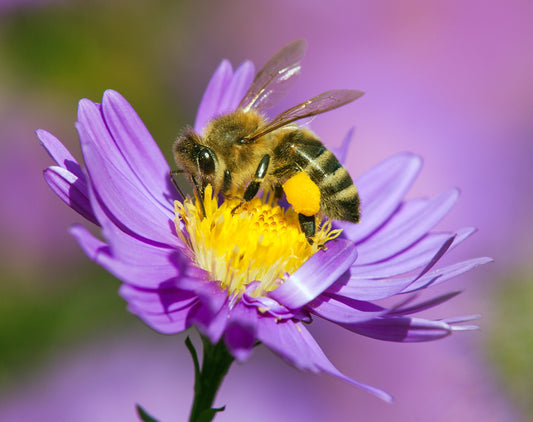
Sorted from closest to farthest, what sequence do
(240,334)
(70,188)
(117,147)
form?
(240,334) → (70,188) → (117,147)

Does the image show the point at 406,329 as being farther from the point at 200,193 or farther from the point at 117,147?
the point at 117,147

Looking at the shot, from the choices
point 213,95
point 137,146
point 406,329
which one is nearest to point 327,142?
point 213,95

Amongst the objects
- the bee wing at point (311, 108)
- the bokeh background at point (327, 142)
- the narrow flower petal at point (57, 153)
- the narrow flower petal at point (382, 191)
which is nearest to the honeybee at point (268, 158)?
the bee wing at point (311, 108)

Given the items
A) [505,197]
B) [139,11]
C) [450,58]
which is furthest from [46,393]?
[450,58]

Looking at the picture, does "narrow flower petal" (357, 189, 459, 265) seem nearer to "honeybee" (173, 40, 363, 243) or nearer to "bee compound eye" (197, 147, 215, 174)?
"honeybee" (173, 40, 363, 243)

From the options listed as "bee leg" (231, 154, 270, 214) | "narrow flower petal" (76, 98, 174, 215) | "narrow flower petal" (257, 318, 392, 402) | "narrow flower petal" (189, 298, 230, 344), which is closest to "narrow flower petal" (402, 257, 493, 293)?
"narrow flower petal" (257, 318, 392, 402)

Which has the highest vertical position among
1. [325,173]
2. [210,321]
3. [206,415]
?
[325,173]

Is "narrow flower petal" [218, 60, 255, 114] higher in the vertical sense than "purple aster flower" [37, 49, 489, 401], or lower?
higher

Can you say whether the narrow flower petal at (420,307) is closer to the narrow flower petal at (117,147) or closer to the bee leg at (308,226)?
the bee leg at (308,226)
